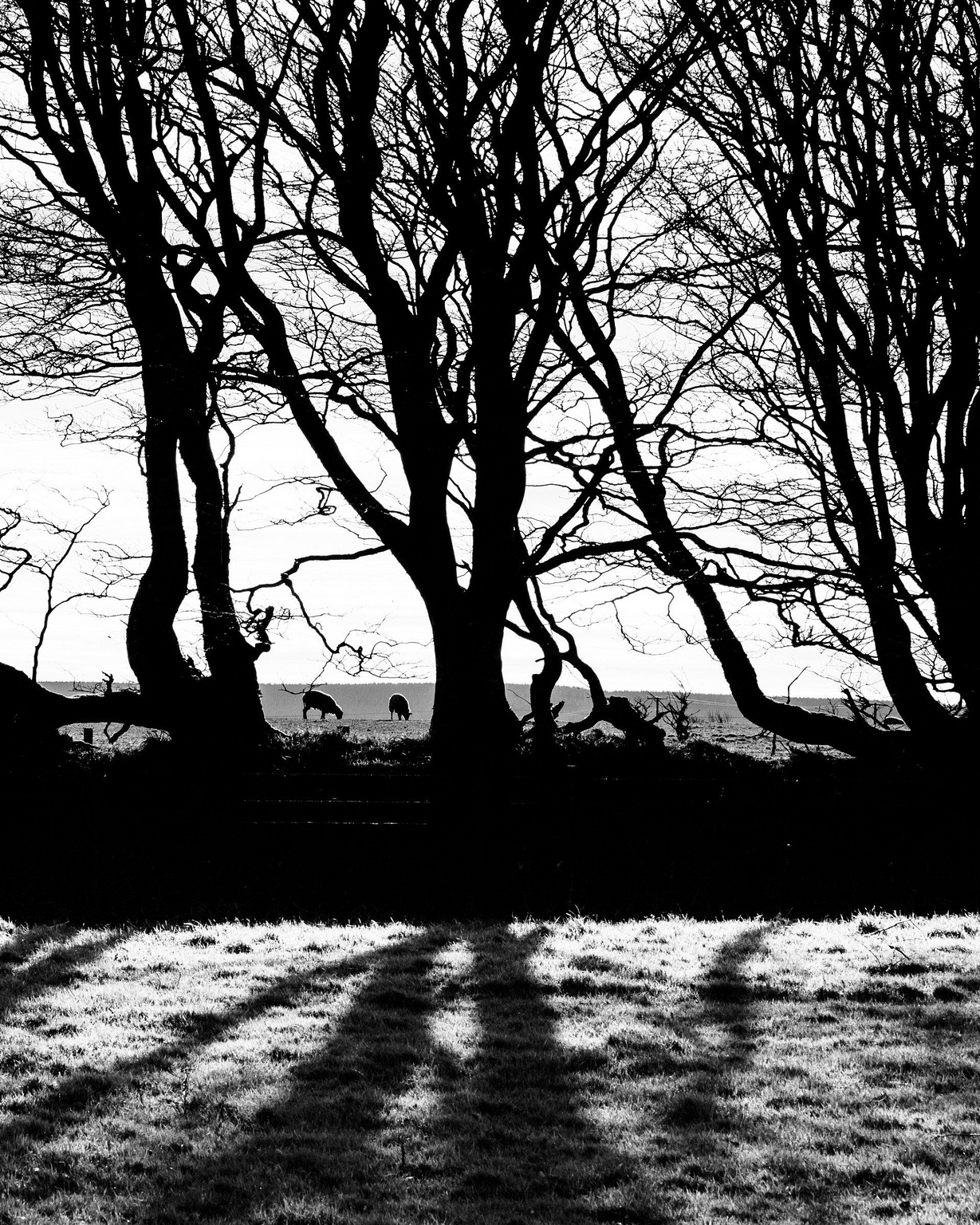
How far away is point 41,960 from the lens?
738 centimetres

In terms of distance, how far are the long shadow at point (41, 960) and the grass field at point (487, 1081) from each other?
0.03m

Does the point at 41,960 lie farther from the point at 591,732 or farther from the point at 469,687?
the point at 591,732

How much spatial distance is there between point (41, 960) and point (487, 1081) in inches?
142

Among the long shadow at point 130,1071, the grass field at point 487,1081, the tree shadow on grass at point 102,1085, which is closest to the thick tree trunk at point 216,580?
the grass field at point 487,1081

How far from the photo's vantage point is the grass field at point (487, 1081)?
4.01m

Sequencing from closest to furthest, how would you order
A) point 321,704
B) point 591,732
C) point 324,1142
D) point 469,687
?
1. point 324,1142
2. point 469,687
3. point 591,732
4. point 321,704

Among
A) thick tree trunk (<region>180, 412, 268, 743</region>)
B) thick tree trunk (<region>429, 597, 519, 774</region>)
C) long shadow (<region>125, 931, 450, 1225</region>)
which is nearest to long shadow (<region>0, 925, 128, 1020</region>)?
long shadow (<region>125, 931, 450, 1225</region>)

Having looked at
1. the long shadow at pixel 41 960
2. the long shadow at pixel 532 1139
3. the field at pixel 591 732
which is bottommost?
the long shadow at pixel 532 1139

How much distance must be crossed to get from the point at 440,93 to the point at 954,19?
17.2ft

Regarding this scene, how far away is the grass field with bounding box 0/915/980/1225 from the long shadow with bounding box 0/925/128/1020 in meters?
0.03

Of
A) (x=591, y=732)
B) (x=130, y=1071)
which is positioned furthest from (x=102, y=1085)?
(x=591, y=732)

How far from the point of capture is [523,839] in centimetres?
1191

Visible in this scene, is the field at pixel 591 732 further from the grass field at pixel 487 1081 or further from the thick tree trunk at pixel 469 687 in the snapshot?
the grass field at pixel 487 1081

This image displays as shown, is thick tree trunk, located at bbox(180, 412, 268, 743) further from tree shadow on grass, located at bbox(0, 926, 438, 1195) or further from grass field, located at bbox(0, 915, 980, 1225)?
tree shadow on grass, located at bbox(0, 926, 438, 1195)
